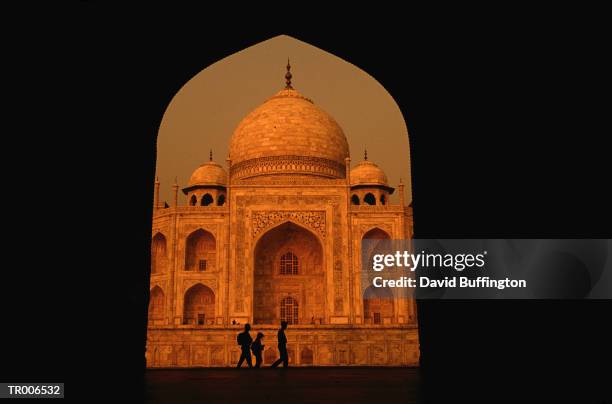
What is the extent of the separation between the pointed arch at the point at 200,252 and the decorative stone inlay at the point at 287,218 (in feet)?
5.98

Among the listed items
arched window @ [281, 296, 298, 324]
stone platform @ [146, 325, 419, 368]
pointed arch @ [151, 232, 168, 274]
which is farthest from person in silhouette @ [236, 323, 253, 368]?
pointed arch @ [151, 232, 168, 274]

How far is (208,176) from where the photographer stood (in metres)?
25.0

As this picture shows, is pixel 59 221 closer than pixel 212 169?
Yes

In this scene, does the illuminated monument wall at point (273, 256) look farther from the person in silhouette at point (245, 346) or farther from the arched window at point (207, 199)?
the person in silhouette at point (245, 346)

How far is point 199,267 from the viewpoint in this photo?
2145 centimetres

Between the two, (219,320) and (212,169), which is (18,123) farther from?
(212,169)

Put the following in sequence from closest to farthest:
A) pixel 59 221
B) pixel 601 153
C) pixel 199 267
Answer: pixel 59 221 → pixel 601 153 → pixel 199 267

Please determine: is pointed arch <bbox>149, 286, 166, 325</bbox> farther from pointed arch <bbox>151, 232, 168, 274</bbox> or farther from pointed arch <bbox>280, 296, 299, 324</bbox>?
pointed arch <bbox>280, 296, 299, 324</bbox>

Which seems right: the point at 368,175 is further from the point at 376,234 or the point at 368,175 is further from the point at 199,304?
the point at 199,304

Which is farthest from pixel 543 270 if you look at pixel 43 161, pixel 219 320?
pixel 219 320

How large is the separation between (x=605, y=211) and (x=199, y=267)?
59.4ft

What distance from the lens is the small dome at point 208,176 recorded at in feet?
81.7

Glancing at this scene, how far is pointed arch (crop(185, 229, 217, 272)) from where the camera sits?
21.4 meters

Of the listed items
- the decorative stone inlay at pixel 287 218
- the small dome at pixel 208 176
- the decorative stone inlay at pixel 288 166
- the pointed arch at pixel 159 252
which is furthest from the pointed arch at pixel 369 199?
the pointed arch at pixel 159 252
